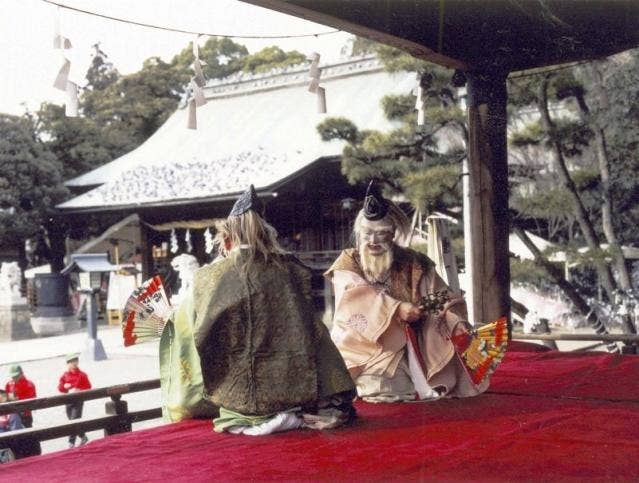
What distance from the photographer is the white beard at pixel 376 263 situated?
14.2ft

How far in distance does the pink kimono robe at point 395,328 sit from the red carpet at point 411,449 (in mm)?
170

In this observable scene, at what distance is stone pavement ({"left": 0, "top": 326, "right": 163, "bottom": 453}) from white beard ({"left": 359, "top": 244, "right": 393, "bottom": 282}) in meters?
5.00

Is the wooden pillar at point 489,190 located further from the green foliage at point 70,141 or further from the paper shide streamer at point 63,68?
the green foliage at point 70,141

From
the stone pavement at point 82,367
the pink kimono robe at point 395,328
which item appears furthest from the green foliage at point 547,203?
the pink kimono robe at point 395,328

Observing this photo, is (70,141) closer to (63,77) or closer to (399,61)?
(399,61)

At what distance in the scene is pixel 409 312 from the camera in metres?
Answer: 4.12

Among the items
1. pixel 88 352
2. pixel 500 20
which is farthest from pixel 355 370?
pixel 88 352

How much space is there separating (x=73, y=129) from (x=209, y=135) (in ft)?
19.9

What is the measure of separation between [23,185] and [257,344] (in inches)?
747

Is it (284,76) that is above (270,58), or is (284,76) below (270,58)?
below

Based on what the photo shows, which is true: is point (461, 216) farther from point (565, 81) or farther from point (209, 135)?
point (209, 135)

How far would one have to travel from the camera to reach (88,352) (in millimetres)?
14250

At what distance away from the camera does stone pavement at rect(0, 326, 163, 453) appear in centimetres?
960

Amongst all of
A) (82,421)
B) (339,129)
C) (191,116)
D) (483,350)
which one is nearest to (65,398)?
(82,421)
